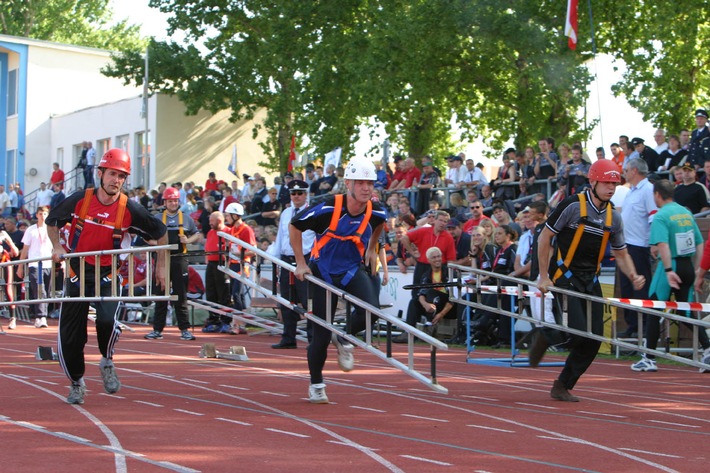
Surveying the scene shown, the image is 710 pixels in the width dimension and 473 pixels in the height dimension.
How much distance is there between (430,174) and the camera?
79.6 feet

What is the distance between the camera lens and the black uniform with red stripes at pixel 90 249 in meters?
9.85

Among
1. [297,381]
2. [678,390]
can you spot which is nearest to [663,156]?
[678,390]

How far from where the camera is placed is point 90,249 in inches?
392

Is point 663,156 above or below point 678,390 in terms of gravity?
above

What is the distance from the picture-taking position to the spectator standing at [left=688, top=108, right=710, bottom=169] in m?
17.3

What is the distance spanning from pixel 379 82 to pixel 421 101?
1.33 m

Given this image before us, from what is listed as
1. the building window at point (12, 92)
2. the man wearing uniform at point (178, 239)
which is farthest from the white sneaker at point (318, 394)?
the building window at point (12, 92)

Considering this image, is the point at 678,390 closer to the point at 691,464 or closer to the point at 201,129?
the point at 691,464

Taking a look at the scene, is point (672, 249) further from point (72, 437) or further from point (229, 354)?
point (72, 437)

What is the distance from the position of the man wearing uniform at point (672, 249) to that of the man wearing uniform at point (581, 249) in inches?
112

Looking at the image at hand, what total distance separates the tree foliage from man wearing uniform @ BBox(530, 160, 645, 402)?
6317 centimetres

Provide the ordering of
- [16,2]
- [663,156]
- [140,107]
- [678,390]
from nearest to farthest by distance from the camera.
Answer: [678,390]
[663,156]
[140,107]
[16,2]

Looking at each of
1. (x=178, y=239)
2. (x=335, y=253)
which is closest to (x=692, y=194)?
(x=178, y=239)

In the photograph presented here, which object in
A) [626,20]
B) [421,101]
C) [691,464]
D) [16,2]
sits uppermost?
[16,2]
